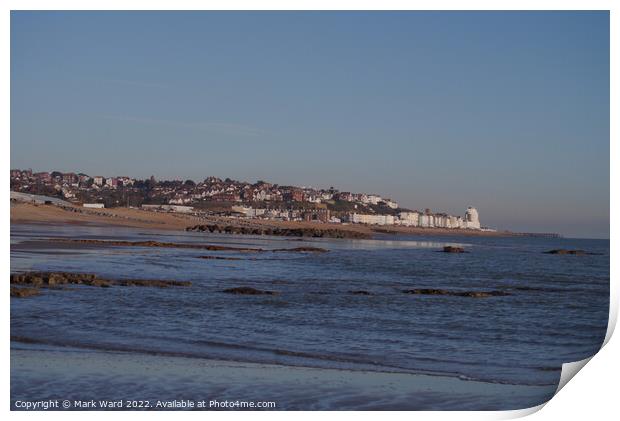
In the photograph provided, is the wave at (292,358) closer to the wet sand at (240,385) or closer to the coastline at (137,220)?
the wet sand at (240,385)

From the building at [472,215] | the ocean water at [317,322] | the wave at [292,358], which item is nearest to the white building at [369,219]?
the building at [472,215]

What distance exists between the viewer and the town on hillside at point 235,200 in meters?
22.4

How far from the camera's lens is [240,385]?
5.50 m

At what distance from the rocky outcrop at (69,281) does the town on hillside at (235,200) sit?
22.3 feet

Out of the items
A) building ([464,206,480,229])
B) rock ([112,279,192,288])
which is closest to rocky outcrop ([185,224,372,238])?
building ([464,206,480,229])

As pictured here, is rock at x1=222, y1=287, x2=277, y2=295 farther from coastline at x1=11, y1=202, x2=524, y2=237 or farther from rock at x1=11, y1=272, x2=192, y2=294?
coastline at x1=11, y1=202, x2=524, y2=237

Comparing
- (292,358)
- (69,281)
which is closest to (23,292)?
(69,281)

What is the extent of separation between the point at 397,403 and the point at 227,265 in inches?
446

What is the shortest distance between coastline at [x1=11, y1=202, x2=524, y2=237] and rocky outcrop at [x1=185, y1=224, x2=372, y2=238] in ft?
0.73

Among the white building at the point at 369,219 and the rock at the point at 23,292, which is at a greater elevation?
the white building at the point at 369,219

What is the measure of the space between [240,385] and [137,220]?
29.4 m

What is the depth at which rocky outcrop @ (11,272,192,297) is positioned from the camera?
9.70m

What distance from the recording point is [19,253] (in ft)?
45.6

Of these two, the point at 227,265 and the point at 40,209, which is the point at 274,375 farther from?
the point at 40,209
